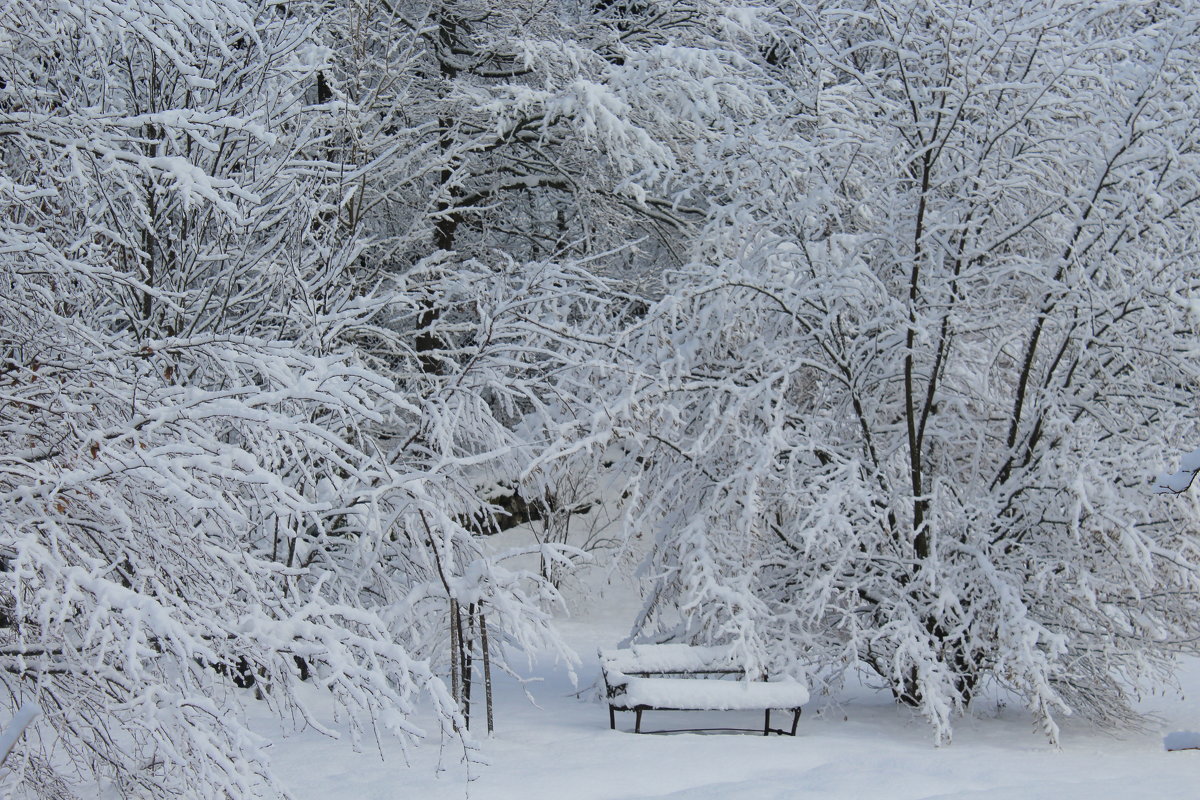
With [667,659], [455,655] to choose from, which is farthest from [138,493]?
[667,659]

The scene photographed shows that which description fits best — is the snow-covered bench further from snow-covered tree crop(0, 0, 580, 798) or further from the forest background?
snow-covered tree crop(0, 0, 580, 798)

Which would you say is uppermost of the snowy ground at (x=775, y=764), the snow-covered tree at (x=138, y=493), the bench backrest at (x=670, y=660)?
the snow-covered tree at (x=138, y=493)

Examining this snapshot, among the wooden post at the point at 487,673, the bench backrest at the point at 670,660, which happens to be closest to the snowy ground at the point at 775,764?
the wooden post at the point at 487,673

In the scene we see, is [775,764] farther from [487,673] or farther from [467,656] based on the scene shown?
[467,656]

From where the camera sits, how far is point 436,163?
30.2ft

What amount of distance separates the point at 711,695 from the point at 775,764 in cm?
97

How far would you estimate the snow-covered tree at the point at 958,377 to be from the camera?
21.6 feet

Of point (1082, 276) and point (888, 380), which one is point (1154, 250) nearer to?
point (1082, 276)

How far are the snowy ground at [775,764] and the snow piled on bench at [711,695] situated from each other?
8.2 inches

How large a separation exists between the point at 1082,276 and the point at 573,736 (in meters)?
4.15

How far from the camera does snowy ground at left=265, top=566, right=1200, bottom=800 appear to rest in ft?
16.7

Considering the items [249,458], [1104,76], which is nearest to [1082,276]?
[1104,76]

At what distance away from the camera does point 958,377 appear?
299 inches

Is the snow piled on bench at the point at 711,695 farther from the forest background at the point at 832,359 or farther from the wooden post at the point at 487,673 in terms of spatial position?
the wooden post at the point at 487,673
